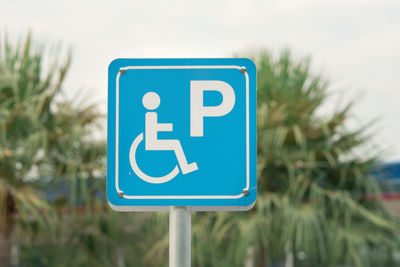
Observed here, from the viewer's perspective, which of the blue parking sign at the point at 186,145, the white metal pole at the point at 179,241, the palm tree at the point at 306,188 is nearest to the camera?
the white metal pole at the point at 179,241

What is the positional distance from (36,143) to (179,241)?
4866 mm

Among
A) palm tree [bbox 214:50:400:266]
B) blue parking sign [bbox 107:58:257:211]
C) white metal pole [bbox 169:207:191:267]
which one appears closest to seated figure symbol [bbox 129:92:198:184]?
blue parking sign [bbox 107:58:257:211]

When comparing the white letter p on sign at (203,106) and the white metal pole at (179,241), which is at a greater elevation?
the white letter p on sign at (203,106)

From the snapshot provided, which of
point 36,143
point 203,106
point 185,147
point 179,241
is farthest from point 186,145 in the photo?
point 36,143

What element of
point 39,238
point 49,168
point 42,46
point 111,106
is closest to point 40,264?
point 39,238

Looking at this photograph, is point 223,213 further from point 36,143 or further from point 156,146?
point 156,146

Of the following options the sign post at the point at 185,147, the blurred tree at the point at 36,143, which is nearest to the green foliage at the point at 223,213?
the blurred tree at the point at 36,143

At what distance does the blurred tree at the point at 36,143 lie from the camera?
612 centimetres

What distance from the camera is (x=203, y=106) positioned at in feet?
5.16

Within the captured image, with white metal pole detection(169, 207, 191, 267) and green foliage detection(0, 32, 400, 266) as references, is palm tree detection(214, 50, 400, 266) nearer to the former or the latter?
green foliage detection(0, 32, 400, 266)

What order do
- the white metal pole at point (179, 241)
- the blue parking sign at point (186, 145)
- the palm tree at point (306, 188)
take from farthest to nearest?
1. the palm tree at point (306, 188)
2. the blue parking sign at point (186, 145)
3. the white metal pole at point (179, 241)

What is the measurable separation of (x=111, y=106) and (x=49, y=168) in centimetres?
510

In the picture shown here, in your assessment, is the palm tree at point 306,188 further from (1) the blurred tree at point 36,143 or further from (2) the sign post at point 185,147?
(2) the sign post at point 185,147

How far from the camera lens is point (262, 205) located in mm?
6102
